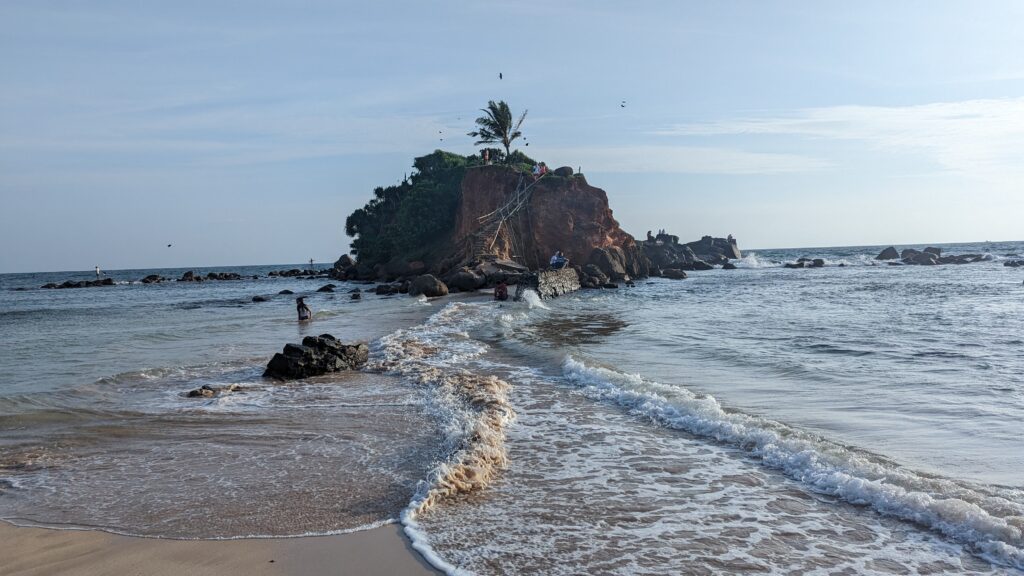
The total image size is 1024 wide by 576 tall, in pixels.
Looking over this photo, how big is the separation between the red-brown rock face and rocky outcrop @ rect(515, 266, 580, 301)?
5.98m

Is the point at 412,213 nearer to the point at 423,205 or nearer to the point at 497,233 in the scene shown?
the point at 423,205

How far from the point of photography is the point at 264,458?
694cm

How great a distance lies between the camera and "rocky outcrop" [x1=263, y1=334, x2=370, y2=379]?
39.2 feet

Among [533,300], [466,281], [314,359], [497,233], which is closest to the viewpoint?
[314,359]

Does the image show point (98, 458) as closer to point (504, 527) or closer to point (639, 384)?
point (504, 527)

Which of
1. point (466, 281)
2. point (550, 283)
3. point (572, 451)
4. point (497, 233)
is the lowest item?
point (572, 451)

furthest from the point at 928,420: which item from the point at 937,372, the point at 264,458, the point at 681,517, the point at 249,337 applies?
the point at 249,337

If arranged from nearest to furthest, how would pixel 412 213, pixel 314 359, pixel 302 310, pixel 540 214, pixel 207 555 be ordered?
pixel 207 555 → pixel 314 359 → pixel 302 310 → pixel 540 214 → pixel 412 213

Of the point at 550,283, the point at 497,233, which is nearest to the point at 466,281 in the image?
the point at 550,283

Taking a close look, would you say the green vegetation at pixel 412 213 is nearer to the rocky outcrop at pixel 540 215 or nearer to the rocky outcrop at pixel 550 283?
the rocky outcrop at pixel 540 215

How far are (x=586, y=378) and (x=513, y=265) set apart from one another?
28.9m

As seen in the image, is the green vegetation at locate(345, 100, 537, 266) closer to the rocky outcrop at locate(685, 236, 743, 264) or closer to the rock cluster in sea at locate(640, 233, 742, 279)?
the rock cluster in sea at locate(640, 233, 742, 279)

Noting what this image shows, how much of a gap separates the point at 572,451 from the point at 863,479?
2838 millimetres

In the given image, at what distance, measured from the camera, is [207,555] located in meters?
4.64
